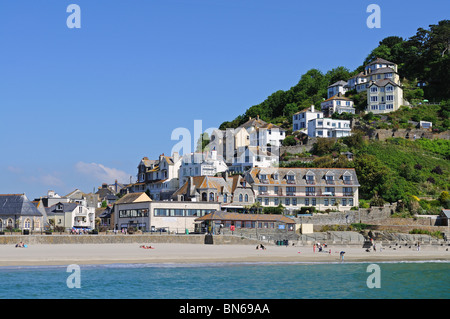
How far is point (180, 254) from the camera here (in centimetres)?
4775

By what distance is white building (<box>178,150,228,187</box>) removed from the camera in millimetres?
80625

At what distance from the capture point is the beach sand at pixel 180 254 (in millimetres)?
43000

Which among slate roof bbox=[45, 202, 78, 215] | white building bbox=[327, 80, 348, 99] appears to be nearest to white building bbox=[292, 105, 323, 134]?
white building bbox=[327, 80, 348, 99]

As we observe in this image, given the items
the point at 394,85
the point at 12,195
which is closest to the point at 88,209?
the point at 12,195

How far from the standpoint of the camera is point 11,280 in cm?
3528

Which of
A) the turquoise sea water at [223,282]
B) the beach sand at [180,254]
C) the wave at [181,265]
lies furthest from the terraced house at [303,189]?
the turquoise sea water at [223,282]

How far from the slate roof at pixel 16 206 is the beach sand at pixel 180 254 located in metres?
13.0

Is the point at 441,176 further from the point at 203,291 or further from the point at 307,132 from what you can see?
the point at 203,291

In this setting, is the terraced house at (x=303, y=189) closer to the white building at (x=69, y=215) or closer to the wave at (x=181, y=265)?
the white building at (x=69, y=215)

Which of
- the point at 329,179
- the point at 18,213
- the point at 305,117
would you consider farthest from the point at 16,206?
the point at 305,117

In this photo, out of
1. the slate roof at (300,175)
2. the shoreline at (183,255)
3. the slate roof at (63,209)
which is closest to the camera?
the shoreline at (183,255)

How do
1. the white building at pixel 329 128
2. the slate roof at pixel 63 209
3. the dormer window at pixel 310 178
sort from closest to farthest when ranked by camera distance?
the dormer window at pixel 310 178 < the slate roof at pixel 63 209 < the white building at pixel 329 128

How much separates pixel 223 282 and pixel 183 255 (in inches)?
457

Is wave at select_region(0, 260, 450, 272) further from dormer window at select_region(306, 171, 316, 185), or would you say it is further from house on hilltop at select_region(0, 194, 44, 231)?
dormer window at select_region(306, 171, 316, 185)
